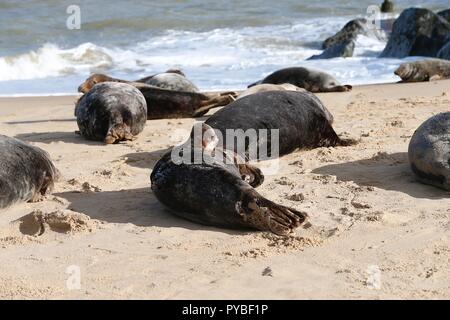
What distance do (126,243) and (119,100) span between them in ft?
10.3

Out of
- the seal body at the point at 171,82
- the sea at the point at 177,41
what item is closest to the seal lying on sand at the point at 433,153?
the seal body at the point at 171,82

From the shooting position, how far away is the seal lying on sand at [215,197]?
4535 mm

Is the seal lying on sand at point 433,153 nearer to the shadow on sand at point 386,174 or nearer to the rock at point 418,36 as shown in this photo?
the shadow on sand at point 386,174

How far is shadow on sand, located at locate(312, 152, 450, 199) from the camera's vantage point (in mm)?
5367

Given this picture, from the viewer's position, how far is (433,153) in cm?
535

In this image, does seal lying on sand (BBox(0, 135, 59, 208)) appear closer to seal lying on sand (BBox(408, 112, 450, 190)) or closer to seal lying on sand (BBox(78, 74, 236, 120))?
seal lying on sand (BBox(408, 112, 450, 190))

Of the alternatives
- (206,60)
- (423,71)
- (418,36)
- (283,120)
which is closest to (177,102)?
(283,120)

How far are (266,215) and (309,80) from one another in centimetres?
608

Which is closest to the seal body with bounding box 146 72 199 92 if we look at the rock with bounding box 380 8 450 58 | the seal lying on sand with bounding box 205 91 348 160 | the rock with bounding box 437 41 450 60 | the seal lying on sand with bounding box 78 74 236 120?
the seal lying on sand with bounding box 78 74 236 120

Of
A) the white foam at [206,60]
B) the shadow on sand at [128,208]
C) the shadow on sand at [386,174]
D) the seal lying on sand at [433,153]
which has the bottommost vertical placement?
the white foam at [206,60]

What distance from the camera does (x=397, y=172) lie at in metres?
5.86

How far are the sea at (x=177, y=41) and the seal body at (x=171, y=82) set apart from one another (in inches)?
83.7

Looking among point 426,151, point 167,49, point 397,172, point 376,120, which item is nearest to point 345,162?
point 397,172
